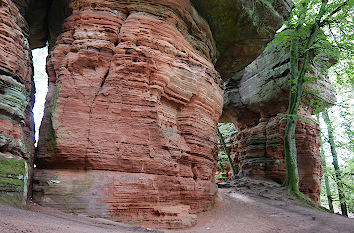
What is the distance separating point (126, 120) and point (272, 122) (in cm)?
1357

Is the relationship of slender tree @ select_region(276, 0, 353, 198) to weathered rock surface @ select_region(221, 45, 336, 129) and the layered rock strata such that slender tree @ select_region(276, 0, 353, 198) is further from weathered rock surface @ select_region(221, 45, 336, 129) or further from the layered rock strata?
the layered rock strata

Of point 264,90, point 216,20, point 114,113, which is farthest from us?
point 264,90

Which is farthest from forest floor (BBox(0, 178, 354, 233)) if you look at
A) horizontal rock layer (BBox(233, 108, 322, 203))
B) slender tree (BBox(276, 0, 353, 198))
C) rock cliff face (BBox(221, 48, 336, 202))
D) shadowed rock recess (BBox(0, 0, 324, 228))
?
rock cliff face (BBox(221, 48, 336, 202))

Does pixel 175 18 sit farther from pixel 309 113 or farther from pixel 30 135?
pixel 309 113

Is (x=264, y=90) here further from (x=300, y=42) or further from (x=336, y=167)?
(x=336, y=167)

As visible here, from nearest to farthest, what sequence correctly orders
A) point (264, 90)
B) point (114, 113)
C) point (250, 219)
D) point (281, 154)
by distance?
1. point (114, 113)
2. point (250, 219)
3. point (281, 154)
4. point (264, 90)

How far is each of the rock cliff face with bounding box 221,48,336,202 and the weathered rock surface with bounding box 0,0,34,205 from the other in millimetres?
15190

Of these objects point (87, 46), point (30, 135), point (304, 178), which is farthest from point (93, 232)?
point (304, 178)

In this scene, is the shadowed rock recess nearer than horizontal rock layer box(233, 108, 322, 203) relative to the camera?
Yes

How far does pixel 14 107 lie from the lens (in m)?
5.96

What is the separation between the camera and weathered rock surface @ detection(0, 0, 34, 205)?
5.12 meters

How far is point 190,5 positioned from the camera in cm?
999

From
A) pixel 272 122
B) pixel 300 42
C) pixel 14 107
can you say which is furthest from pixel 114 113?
pixel 272 122

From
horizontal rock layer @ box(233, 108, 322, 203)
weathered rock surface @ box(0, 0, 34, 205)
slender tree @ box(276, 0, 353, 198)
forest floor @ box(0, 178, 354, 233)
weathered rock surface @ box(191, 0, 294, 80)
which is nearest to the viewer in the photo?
forest floor @ box(0, 178, 354, 233)
